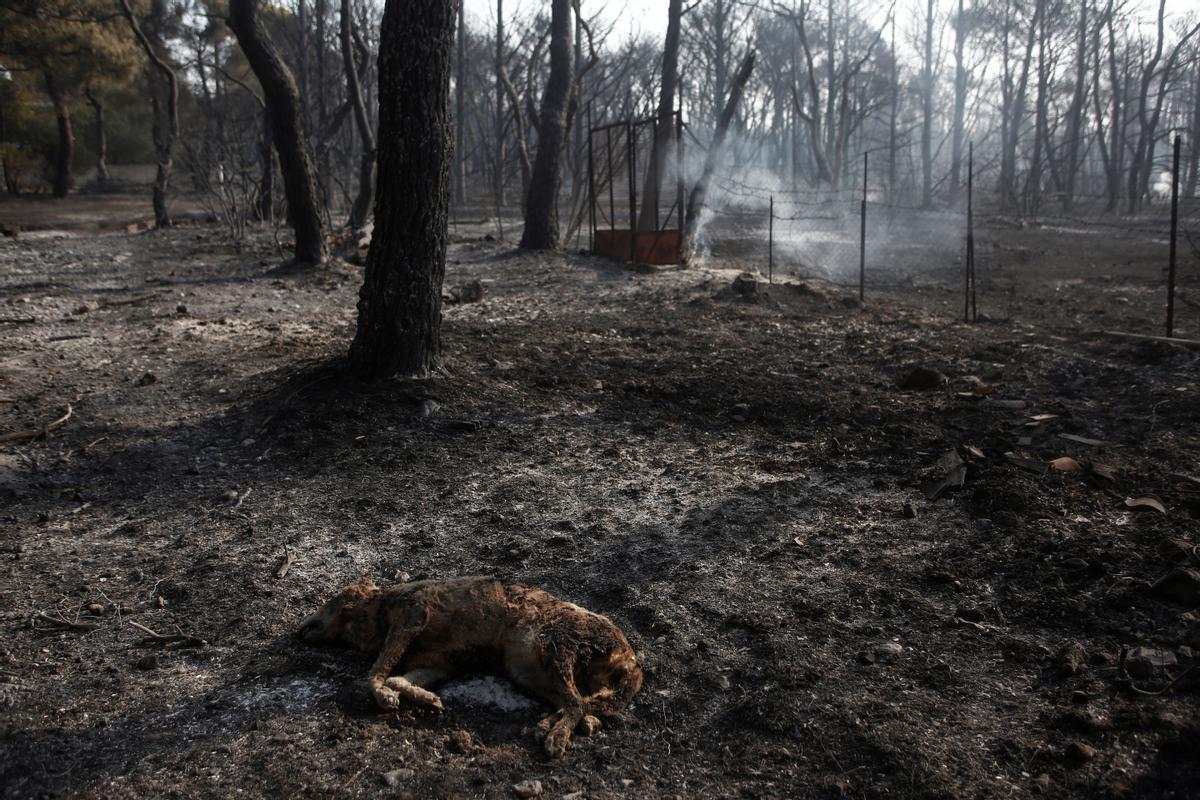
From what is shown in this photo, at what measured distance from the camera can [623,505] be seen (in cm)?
419

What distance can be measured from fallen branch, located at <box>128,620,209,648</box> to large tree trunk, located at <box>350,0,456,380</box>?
261cm

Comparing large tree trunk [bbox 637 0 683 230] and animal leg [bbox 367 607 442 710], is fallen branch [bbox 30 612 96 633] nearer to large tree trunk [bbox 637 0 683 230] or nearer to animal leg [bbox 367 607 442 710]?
animal leg [bbox 367 607 442 710]

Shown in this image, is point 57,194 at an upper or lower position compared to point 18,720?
upper

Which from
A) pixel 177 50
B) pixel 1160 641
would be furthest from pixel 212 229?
pixel 177 50

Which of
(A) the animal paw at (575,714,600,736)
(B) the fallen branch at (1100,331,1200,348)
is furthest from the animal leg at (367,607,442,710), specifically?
(B) the fallen branch at (1100,331,1200,348)

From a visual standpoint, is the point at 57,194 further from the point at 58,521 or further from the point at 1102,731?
the point at 1102,731

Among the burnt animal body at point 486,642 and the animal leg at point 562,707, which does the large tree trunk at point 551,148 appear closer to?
the burnt animal body at point 486,642

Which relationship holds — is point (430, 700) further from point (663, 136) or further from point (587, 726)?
point (663, 136)

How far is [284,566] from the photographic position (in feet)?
11.6

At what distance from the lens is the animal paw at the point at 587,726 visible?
2.53 meters

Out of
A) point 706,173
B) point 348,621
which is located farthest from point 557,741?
point 706,173

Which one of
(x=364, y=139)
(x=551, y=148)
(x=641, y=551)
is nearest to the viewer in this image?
(x=641, y=551)

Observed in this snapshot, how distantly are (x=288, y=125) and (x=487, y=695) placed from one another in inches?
351

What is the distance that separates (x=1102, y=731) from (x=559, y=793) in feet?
4.83
